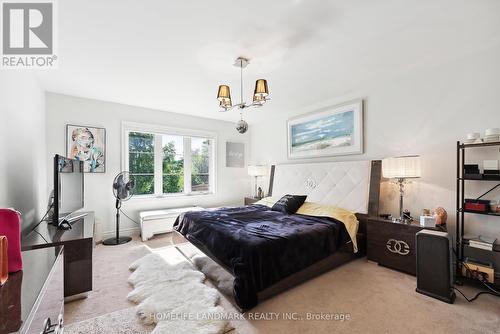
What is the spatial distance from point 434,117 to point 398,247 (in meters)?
1.66

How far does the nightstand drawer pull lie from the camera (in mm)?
2570

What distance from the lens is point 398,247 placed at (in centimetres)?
263

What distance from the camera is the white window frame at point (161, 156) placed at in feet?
13.7

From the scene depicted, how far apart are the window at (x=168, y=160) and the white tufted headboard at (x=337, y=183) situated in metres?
1.83

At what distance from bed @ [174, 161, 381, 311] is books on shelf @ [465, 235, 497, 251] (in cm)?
95

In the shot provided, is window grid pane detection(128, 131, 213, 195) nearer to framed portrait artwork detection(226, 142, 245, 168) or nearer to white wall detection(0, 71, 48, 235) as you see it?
framed portrait artwork detection(226, 142, 245, 168)

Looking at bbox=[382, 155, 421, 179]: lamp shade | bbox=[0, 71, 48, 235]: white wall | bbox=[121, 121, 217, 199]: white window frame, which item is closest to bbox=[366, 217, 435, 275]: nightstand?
bbox=[382, 155, 421, 179]: lamp shade

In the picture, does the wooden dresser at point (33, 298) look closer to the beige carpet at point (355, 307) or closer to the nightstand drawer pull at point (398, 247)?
the beige carpet at point (355, 307)

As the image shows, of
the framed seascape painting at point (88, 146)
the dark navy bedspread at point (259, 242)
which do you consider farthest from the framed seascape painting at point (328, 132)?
the framed seascape painting at point (88, 146)

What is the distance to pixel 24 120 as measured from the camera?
2471 millimetres

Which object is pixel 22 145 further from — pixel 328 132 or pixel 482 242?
pixel 482 242

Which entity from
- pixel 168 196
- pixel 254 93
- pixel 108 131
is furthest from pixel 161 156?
pixel 254 93

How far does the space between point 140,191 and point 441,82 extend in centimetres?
505

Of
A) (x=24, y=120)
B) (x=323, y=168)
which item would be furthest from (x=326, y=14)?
(x=24, y=120)
